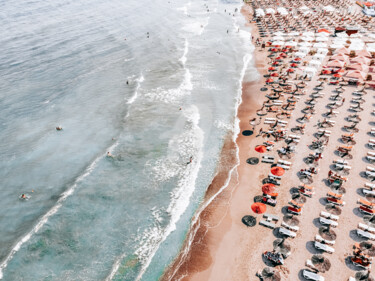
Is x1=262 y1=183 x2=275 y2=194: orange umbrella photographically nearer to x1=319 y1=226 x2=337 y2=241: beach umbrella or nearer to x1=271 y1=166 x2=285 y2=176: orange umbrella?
x1=271 y1=166 x2=285 y2=176: orange umbrella

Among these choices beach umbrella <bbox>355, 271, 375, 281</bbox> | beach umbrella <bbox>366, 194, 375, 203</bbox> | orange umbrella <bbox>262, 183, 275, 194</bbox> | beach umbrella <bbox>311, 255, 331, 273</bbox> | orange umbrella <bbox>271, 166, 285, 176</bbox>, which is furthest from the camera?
orange umbrella <bbox>271, 166, 285, 176</bbox>

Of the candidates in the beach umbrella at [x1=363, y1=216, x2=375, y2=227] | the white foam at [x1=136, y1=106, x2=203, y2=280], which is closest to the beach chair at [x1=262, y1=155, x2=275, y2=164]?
the white foam at [x1=136, y1=106, x2=203, y2=280]

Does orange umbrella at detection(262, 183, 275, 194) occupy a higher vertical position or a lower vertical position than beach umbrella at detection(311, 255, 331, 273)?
higher

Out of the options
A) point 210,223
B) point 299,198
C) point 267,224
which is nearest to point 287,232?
point 267,224

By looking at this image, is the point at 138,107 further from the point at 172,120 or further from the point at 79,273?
the point at 79,273

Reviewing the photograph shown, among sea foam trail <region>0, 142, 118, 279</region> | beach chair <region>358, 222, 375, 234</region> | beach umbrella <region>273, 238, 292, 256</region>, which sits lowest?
sea foam trail <region>0, 142, 118, 279</region>

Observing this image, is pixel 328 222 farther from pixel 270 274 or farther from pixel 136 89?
pixel 136 89

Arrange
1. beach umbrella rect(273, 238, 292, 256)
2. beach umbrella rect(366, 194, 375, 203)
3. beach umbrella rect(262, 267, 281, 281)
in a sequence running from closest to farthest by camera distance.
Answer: beach umbrella rect(262, 267, 281, 281)
beach umbrella rect(273, 238, 292, 256)
beach umbrella rect(366, 194, 375, 203)

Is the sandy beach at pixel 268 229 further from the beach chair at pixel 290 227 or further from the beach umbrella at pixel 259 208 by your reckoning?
the beach umbrella at pixel 259 208
